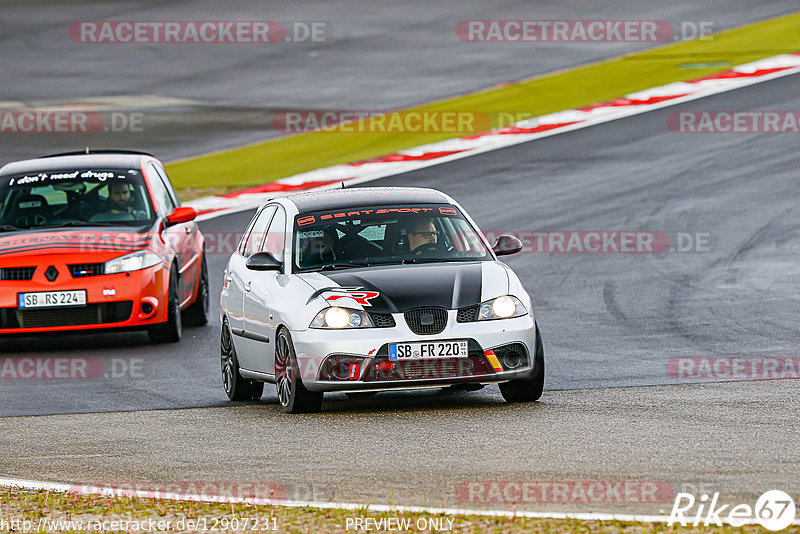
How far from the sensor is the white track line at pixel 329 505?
6.45 meters

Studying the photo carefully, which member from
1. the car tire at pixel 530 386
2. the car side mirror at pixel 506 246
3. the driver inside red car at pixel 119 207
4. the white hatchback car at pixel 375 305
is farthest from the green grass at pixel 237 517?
the driver inside red car at pixel 119 207

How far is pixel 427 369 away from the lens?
387 inches

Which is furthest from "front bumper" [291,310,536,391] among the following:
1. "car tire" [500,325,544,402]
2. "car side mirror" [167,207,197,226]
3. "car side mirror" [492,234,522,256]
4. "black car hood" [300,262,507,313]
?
"car side mirror" [167,207,197,226]

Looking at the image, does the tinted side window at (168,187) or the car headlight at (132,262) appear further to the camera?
the tinted side window at (168,187)

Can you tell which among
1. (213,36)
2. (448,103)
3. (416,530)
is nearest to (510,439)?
(416,530)

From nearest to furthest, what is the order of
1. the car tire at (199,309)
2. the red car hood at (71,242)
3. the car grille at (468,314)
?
the car grille at (468,314) → the red car hood at (71,242) → the car tire at (199,309)

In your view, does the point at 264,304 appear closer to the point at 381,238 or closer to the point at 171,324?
the point at 381,238

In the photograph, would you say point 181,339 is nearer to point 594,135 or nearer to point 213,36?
point 594,135

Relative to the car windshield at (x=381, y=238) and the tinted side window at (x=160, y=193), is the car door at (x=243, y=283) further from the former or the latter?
the tinted side window at (x=160, y=193)

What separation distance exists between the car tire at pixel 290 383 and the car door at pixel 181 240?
451 cm

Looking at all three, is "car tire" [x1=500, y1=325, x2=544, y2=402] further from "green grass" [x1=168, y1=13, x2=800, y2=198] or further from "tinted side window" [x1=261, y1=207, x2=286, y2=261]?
"green grass" [x1=168, y1=13, x2=800, y2=198]

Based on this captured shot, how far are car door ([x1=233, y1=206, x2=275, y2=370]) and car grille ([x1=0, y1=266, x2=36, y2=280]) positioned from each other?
2.68 meters

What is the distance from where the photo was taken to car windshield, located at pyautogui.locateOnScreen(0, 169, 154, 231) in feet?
48.9

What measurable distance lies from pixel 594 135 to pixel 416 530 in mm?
18350
